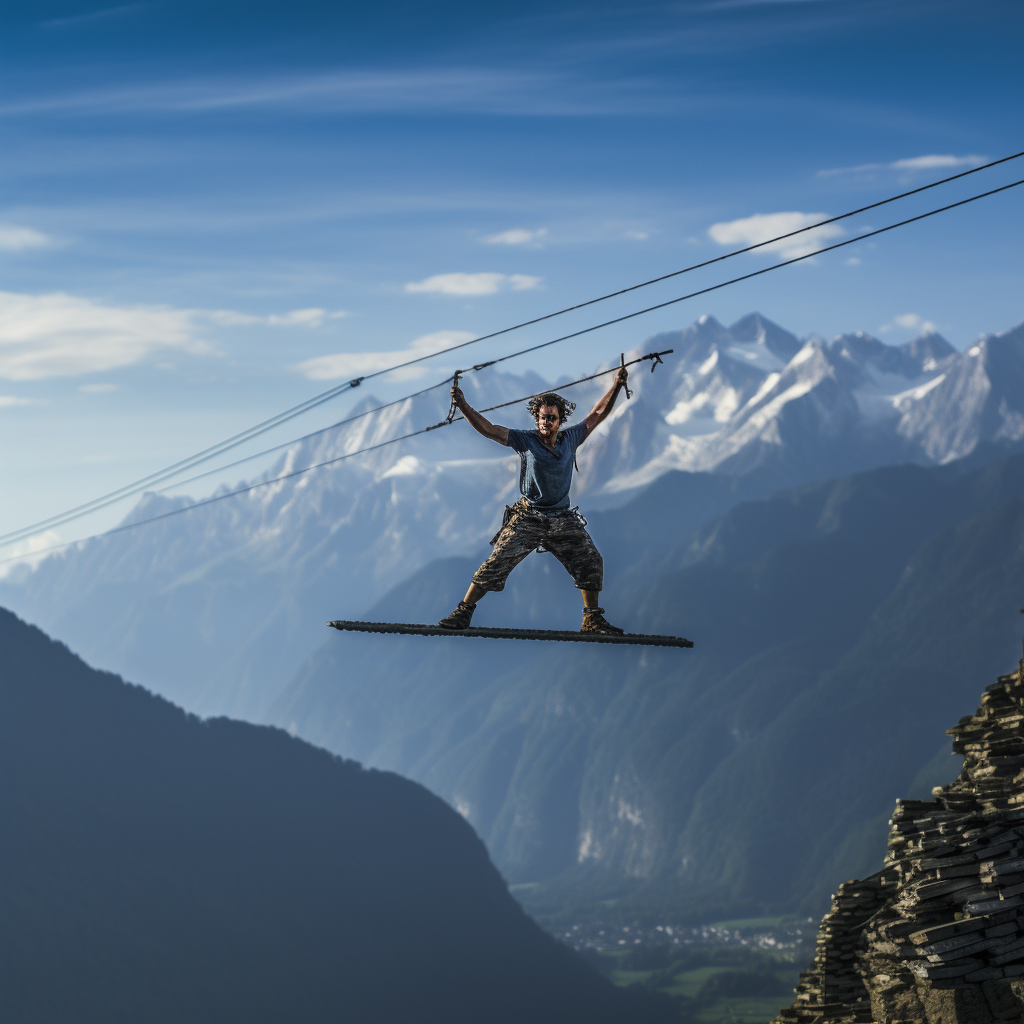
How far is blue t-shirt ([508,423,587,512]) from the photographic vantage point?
2080cm

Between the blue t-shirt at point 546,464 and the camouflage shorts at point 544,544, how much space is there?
28 centimetres

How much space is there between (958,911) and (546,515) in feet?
84.4

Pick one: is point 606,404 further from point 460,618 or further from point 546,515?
point 460,618

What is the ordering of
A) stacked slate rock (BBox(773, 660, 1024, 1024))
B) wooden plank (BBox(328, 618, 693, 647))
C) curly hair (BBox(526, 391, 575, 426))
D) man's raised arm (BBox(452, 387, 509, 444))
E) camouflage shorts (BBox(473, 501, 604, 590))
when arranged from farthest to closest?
stacked slate rock (BBox(773, 660, 1024, 1024)) → camouflage shorts (BBox(473, 501, 604, 590)) → curly hair (BBox(526, 391, 575, 426)) → man's raised arm (BBox(452, 387, 509, 444)) → wooden plank (BBox(328, 618, 693, 647))

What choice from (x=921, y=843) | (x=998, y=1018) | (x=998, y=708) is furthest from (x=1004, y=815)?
(x=998, y=708)

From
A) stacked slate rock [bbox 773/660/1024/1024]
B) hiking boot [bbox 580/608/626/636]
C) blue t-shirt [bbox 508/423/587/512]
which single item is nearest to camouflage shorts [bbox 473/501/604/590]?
blue t-shirt [bbox 508/423/587/512]

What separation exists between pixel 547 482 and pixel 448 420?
6.60 feet

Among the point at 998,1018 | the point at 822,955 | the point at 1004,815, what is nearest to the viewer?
the point at 998,1018

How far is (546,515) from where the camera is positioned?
2130cm

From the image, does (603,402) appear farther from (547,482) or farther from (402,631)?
(402,631)

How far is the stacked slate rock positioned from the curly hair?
25.3 m

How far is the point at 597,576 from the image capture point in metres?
21.5

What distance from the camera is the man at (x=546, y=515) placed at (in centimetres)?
2072

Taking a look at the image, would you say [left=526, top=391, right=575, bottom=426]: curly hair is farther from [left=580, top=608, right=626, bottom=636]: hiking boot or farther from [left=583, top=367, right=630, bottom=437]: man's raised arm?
[left=580, top=608, right=626, bottom=636]: hiking boot
